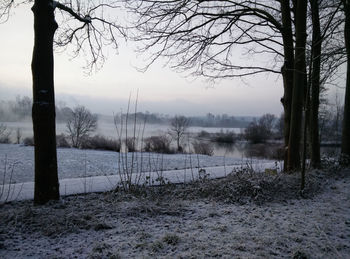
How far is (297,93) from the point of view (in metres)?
6.29

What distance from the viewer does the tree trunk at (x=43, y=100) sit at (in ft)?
13.8

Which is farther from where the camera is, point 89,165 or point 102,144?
point 102,144

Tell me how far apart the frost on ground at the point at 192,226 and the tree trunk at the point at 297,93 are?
180cm

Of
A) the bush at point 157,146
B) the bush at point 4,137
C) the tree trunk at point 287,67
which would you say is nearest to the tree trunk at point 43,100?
the tree trunk at point 287,67

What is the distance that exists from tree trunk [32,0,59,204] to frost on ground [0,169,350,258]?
1.62 ft

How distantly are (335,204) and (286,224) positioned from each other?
5.78 ft

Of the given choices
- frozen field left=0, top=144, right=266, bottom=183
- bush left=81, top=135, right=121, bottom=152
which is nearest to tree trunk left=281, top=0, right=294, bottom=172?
frozen field left=0, top=144, right=266, bottom=183

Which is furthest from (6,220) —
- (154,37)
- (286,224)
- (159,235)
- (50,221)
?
(154,37)

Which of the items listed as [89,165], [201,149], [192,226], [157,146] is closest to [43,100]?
[192,226]

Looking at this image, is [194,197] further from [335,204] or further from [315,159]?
[315,159]

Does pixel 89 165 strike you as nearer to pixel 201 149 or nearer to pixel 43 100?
pixel 201 149

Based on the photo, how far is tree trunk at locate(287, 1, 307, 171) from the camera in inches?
248

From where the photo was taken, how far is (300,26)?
257 inches

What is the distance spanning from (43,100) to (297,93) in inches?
247
